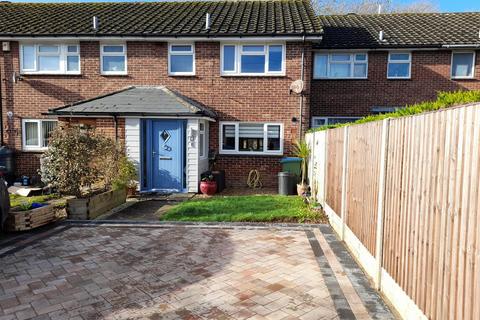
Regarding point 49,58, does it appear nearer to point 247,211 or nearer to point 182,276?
point 247,211

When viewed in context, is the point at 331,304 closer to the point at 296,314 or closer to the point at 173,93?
the point at 296,314

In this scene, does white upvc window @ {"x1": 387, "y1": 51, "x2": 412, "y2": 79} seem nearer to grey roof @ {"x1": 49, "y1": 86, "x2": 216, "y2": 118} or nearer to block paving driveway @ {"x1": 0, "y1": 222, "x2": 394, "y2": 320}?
grey roof @ {"x1": 49, "y1": 86, "x2": 216, "y2": 118}

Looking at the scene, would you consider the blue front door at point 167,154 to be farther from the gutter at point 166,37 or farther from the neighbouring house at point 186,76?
the gutter at point 166,37

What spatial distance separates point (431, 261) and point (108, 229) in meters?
5.60

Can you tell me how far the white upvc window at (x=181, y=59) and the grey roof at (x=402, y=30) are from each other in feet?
18.5

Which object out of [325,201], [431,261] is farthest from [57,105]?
[431,261]

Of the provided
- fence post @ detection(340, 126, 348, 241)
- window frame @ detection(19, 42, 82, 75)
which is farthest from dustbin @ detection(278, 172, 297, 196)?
window frame @ detection(19, 42, 82, 75)

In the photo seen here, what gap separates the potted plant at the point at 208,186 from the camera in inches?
398

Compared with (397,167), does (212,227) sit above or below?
below

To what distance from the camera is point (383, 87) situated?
13805mm

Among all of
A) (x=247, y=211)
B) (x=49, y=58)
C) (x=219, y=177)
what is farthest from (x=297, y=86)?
(x=49, y=58)

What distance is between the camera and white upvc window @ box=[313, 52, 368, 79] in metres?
13.9

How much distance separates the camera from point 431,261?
2.53 meters

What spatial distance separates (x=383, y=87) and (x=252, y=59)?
5987 millimetres
